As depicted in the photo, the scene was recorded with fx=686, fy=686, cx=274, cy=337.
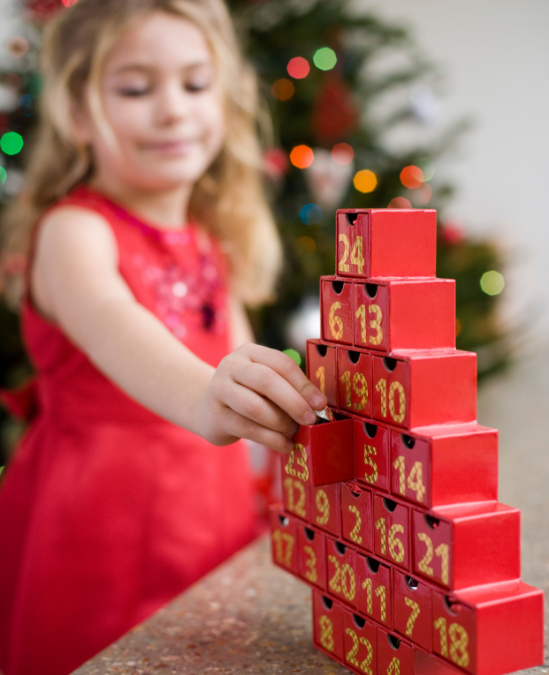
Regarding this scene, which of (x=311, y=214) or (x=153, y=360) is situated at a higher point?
(x=311, y=214)

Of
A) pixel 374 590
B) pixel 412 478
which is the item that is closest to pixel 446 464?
pixel 412 478

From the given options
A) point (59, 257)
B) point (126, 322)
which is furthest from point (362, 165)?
point (126, 322)

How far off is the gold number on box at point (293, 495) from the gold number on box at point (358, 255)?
189 mm

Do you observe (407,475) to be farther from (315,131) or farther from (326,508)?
(315,131)

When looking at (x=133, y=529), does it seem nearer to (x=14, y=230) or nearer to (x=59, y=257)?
(x=59, y=257)

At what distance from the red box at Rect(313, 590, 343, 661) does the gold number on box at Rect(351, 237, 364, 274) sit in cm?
27

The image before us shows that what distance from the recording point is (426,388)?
432 millimetres

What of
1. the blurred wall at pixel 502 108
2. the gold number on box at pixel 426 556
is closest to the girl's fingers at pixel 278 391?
the gold number on box at pixel 426 556

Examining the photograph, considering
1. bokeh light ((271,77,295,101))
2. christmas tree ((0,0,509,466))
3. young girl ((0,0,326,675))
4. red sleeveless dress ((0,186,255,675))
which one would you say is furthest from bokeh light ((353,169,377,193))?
red sleeveless dress ((0,186,255,675))

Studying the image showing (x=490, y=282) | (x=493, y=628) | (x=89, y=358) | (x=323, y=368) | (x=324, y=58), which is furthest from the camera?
(x=490, y=282)

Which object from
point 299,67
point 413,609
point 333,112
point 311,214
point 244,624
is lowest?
point 244,624

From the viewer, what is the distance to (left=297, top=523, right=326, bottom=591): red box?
0.54 meters

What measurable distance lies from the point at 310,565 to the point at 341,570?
1.7 inches

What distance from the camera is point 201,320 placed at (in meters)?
1.10
